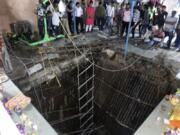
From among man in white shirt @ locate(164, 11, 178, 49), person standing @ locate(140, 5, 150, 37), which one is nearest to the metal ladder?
person standing @ locate(140, 5, 150, 37)

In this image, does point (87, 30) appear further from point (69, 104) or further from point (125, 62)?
point (69, 104)

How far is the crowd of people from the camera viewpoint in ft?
23.0

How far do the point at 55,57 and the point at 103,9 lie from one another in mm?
2847

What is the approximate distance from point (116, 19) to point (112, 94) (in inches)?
131

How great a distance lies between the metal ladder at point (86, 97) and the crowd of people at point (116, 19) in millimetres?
1983

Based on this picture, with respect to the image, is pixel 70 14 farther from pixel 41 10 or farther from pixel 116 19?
pixel 116 19

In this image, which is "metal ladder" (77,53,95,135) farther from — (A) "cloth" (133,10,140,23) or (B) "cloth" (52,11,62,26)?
(A) "cloth" (133,10,140,23)

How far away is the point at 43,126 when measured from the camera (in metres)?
3.45

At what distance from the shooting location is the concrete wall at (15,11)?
7684 millimetres

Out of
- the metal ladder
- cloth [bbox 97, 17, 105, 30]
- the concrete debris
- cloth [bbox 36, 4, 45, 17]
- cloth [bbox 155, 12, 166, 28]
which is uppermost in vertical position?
cloth [bbox 36, 4, 45, 17]

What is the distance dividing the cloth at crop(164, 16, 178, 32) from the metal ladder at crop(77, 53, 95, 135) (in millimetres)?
2679

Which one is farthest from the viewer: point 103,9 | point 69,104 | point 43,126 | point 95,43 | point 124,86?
point 103,9

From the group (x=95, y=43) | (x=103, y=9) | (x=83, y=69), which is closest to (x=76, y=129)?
(x=83, y=69)

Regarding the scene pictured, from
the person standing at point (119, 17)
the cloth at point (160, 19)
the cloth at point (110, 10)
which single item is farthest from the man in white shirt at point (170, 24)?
the cloth at point (110, 10)
